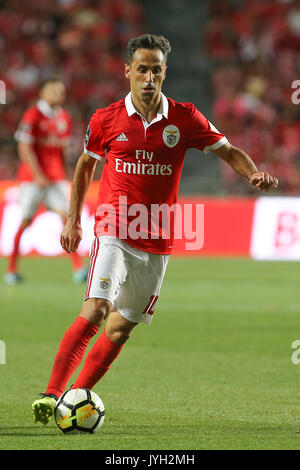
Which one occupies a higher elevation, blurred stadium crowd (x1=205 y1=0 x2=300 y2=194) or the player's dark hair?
blurred stadium crowd (x1=205 y1=0 x2=300 y2=194)

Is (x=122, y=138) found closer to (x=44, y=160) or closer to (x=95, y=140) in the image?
(x=95, y=140)

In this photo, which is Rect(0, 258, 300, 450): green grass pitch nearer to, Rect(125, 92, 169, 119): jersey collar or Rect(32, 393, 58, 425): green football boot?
Rect(32, 393, 58, 425): green football boot

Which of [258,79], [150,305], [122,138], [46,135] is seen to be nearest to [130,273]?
[150,305]

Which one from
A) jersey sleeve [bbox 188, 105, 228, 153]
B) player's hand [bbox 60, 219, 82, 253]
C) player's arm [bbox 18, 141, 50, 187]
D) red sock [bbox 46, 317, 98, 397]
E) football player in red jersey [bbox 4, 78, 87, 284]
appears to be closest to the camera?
red sock [bbox 46, 317, 98, 397]

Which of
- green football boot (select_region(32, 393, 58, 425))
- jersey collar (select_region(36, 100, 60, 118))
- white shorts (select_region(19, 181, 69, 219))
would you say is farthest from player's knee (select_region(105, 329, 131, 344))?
jersey collar (select_region(36, 100, 60, 118))

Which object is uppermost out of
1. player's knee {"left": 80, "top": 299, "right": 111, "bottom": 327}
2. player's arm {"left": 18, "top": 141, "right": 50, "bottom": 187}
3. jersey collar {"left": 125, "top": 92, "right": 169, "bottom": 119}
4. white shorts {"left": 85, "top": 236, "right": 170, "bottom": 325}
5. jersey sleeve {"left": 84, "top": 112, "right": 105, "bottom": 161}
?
player's arm {"left": 18, "top": 141, "right": 50, "bottom": 187}

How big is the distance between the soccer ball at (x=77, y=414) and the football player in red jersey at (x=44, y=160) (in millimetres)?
6971

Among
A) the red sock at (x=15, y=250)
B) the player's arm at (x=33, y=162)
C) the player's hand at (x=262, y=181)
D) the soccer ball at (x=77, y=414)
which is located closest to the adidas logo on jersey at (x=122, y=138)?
the player's hand at (x=262, y=181)

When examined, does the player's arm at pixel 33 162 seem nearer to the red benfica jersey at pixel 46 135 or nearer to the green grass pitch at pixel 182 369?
the red benfica jersey at pixel 46 135

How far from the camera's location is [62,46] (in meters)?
20.2

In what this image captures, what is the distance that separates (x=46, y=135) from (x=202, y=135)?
23.0ft

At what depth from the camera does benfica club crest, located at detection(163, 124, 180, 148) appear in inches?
190

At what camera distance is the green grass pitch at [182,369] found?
4422mm
